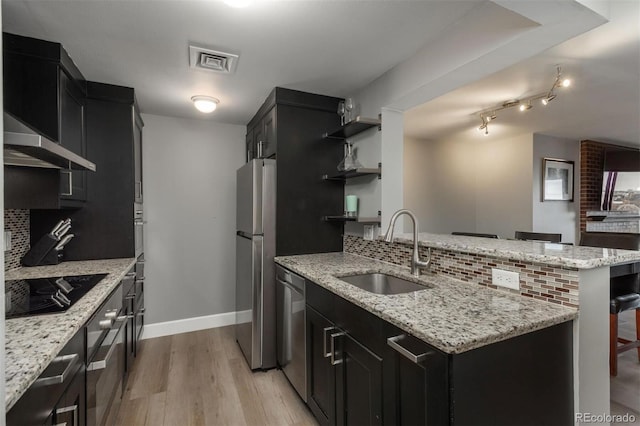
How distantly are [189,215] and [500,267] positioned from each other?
115 inches

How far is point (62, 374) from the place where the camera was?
1.02 metres

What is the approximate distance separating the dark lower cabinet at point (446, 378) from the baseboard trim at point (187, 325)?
5.72 ft

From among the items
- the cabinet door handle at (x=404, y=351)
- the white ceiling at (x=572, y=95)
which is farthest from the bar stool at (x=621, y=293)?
the cabinet door handle at (x=404, y=351)

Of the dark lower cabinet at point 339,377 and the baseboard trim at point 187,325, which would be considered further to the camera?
the baseboard trim at point 187,325

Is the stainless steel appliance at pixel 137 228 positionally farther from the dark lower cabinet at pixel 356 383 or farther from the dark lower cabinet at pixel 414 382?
the dark lower cabinet at pixel 414 382

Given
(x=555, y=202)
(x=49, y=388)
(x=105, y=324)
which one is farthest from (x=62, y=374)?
(x=555, y=202)

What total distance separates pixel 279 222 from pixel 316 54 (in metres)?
1.23

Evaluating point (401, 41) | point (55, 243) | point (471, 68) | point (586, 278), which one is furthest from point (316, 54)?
point (55, 243)

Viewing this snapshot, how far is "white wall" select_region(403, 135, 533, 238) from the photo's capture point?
437 cm

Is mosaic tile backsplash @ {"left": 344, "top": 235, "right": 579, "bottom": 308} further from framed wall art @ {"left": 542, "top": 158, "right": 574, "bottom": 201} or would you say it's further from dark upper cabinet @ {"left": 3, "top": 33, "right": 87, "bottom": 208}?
framed wall art @ {"left": 542, "top": 158, "right": 574, "bottom": 201}

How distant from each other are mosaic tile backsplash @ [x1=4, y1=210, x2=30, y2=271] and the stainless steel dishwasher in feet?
5.56

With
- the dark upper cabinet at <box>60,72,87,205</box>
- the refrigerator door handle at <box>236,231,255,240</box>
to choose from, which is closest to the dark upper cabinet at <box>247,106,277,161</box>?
the refrigerator door handle at <box>236,231,255,240</box>

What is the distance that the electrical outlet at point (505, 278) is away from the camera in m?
1.40

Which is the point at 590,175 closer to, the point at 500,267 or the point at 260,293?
the point at 500,267
